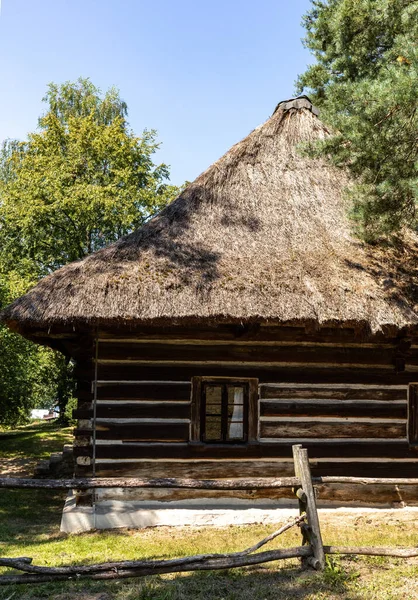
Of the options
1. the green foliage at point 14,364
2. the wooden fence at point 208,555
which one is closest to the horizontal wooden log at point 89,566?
the wooden fence at point 208,555

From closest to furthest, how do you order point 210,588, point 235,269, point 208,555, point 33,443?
point 210,588, point 208,555, point 235,269, point 33,443

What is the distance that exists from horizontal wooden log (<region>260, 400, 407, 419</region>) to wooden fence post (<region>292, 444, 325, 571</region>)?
2.53 metres

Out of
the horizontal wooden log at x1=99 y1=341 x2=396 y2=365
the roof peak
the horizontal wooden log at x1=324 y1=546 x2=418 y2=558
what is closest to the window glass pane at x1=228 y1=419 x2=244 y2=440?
the horizontal wooden log at x1=99 y1=341 x2=396 y2=365

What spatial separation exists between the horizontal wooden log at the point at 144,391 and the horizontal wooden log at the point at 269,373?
9cm

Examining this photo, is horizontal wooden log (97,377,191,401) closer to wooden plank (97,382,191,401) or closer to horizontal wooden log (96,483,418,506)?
wooden plank (97,382,191,401)

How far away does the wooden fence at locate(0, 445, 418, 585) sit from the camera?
4.49m

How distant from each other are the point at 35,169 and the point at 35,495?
1218 centimetres

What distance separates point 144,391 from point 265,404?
69.8 inches

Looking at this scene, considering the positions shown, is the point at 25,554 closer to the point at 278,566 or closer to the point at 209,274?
the point at 278,566

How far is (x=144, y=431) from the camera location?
7.67m

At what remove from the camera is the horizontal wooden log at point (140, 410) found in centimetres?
763

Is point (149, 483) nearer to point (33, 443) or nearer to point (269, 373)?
point (269, 373)

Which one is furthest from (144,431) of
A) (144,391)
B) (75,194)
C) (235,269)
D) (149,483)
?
(75,194)

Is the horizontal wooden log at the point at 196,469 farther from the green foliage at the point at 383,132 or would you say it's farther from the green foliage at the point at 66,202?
the green foliage at the point at 66,202
